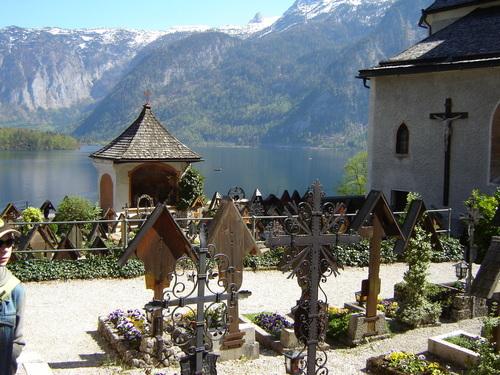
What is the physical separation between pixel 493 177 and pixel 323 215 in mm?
13896

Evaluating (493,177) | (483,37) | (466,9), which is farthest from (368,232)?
(466,9)

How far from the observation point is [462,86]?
20.6m

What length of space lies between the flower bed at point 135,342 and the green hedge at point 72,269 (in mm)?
3787

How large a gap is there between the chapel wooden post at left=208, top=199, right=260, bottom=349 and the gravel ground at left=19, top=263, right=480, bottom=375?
42 centimetres

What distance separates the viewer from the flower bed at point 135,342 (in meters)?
9.22

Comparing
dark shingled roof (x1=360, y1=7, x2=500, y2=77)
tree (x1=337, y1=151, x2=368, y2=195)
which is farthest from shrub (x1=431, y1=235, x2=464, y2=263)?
tree (x1=337, y1=151, x2=368, y2=195)

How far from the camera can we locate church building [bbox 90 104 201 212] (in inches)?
883

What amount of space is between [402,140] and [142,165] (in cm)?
904

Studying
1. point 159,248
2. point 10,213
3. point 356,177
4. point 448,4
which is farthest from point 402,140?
point 356,177

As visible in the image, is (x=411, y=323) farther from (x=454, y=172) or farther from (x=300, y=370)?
(x=454, y=172)

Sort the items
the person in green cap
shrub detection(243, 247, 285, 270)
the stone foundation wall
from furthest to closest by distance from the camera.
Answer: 1. shrub detection(243, 247, 285, 270)
2. the stone foundation wall
3. the person in green cap

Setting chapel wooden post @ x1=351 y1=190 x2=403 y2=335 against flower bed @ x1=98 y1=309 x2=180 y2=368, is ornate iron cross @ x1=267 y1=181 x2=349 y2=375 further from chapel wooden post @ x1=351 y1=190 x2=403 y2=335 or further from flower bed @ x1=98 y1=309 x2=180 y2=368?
chapel wooden post @ x1=351 y1=190 x2=403 y2=335

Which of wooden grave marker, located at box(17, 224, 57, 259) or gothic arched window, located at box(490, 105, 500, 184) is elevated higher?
gothic arched window, located at box(490, 105, 500, 184)

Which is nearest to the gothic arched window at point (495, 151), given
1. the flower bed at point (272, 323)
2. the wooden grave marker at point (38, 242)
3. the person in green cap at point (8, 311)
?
the flower bed at point (272, 323)
